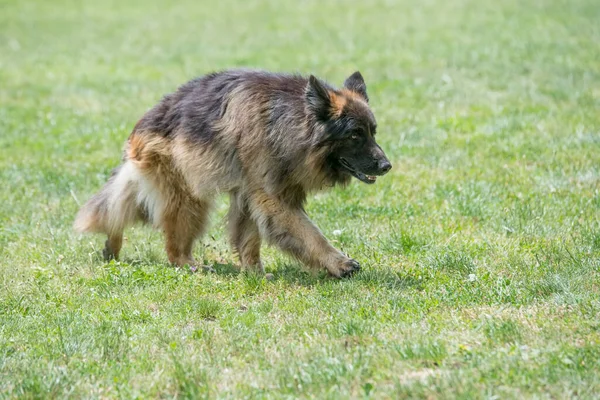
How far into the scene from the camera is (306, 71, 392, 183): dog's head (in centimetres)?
720

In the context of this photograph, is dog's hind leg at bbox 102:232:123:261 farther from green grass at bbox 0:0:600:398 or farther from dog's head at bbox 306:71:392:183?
dog's head at bbox 306:71:392:183

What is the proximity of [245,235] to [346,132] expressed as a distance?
151 cm

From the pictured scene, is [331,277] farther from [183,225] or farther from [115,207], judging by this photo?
[115,207]

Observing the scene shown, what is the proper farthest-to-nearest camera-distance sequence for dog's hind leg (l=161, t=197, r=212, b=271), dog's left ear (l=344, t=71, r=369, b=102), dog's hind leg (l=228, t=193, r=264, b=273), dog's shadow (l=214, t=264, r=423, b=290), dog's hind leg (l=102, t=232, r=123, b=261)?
dog's hind leg (l=102, t=232, r=123, b=261) < dog's hind leg (l=161, t=197, r=212, b=271) < dog's hind leg (l=228, t=193, r=264, b=273) < dog's left ear (l=344, t=71, r=369, b=102) < dog's shadow (l=214, t=264, r=423, b=290)

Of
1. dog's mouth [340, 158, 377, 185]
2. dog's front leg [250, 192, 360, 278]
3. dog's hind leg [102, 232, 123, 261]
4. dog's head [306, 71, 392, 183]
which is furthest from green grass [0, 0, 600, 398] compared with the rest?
dog's head [306, 71, 392, 183]

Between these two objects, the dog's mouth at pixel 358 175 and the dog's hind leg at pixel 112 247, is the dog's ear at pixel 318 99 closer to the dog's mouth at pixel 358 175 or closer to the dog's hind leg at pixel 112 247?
the dog's mouth at pixel 358 175

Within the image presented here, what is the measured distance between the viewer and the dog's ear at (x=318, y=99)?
23.5ft

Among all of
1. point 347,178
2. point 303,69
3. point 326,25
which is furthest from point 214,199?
point 326,25

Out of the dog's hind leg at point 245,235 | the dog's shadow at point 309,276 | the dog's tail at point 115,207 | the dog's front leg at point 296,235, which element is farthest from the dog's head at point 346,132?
the dog's tail at point 115,207

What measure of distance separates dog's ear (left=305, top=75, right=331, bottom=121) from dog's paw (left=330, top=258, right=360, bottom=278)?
1217mm

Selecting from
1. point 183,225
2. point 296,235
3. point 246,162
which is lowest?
point 183,225

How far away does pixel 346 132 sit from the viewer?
7.23 m

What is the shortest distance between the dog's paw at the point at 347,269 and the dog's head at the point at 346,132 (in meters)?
0.72

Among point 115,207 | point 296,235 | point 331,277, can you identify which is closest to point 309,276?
point 331,277
